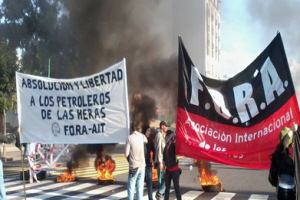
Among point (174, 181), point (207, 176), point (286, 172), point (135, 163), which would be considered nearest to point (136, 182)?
point (135, 163)

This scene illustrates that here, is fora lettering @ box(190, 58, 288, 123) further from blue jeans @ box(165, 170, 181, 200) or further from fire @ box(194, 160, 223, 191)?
fire @ box(194, 160, 223, 191)

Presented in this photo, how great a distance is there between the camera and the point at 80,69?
54.6 feet

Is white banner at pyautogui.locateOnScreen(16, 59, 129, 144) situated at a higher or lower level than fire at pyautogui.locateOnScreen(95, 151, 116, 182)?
higher

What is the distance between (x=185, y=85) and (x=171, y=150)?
1.33 meters

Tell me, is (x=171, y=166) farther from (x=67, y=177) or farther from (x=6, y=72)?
(x=6, y=72)

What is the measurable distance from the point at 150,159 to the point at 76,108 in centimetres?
185

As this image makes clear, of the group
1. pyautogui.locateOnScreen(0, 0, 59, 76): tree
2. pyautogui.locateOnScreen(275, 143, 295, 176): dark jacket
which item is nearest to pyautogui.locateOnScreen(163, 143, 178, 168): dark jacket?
pyautogui.locateOnScreen(275, 143, 295, 176): dark jacket

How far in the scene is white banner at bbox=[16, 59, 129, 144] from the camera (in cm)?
812

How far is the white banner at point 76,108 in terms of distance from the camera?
26.6 ft

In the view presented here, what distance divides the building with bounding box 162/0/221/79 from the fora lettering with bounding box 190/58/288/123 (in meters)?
11.5

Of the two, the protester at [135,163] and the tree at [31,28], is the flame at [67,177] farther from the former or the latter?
the tree at [31,28]

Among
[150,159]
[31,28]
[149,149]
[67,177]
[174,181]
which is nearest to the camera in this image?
[174,181]

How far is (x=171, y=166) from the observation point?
7.65 m

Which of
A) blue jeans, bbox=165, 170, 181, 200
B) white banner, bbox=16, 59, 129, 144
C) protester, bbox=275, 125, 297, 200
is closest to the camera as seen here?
protester, bbox=275, 125, 297, 200
